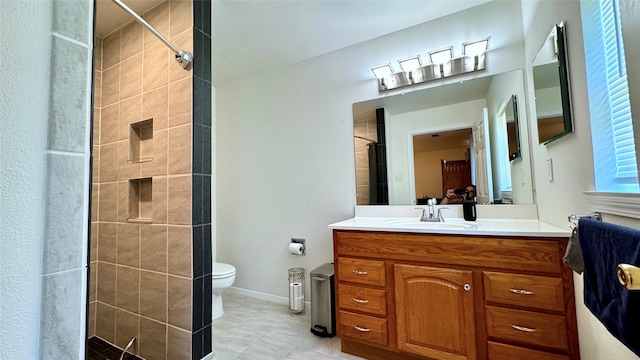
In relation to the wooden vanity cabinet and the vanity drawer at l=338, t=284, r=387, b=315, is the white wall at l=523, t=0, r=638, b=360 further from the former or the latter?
the vanity drawer at l=338, t=284, r=387, b=315

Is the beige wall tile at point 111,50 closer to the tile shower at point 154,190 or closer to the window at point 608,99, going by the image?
the tile shower at point 154,190

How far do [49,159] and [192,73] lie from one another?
1.40 metres

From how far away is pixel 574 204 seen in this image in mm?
1271

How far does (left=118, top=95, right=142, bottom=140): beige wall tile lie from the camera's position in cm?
196

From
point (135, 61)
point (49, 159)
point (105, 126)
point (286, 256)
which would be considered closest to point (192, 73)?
point (135, 61)

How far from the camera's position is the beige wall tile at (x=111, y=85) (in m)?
2.11

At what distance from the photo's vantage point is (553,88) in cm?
141

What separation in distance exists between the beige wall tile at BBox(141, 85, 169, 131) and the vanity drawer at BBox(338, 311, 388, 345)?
1784mm

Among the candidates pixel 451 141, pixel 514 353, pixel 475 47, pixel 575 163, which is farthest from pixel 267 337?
pixel 475 47

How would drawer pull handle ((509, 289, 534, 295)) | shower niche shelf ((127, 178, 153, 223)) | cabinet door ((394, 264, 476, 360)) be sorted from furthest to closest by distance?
1. shower niche shelf ((127, 178, 153, 223))
2. cabinet door ((394, 264, 476, 360))
3. drawer pull handle ((509, 289, 534, 295))

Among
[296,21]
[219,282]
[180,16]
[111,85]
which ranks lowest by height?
[219,282]

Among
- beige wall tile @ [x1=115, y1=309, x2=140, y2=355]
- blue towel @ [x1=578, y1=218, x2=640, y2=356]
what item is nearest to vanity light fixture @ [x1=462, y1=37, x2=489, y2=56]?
blue towel @ [x1=578, y1=218, x2=640, y2=356]

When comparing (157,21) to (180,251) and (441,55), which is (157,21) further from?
(441,55)

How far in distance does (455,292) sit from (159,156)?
2040mm
